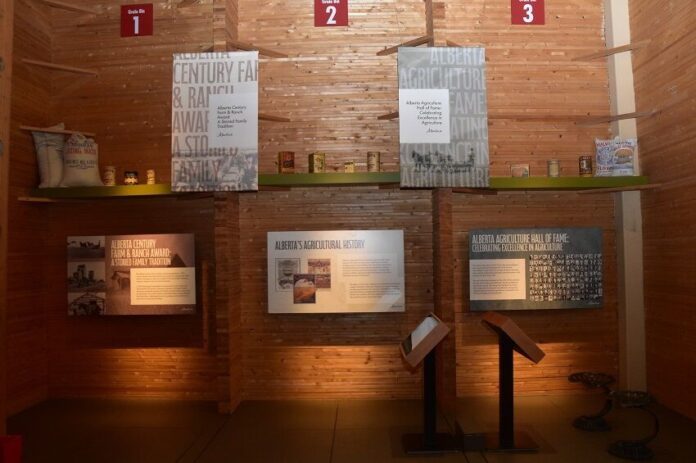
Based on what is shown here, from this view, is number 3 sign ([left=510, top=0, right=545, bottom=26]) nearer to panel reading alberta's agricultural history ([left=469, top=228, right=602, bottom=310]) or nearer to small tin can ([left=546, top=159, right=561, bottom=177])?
small tin can ([left=546, top=159, right=561, bottom=177])

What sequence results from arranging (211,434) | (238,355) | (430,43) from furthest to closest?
(238,355) < (430,43) < (211,434)

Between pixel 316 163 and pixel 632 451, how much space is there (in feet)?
13.0

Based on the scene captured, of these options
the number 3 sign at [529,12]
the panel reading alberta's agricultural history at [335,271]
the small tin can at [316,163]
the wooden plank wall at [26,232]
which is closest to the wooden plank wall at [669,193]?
the number 3 sign at [529,12]

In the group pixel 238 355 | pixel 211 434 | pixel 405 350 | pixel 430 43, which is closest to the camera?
pixel 405 350

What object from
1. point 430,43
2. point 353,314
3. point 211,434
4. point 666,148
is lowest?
point 211,434

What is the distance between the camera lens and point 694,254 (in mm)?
4691

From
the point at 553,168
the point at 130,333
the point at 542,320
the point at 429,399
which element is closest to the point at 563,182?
the point at 553,168

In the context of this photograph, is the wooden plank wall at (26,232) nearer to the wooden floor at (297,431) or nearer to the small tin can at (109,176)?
the wooden floor at (297,431)

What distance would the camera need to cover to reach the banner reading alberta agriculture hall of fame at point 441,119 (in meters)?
4.71

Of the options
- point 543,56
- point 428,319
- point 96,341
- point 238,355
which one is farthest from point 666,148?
point 96,341

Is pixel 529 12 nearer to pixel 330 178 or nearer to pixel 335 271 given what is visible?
pixel 330 178

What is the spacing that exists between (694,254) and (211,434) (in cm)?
509

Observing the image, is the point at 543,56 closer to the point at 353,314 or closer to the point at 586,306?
the point at 586,306

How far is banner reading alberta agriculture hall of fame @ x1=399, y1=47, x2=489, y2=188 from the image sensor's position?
4715 mm
